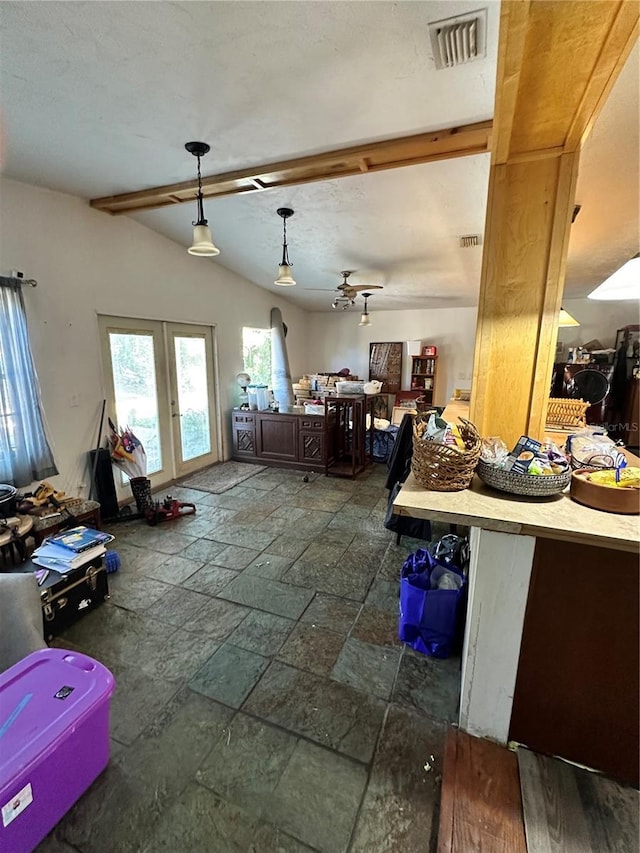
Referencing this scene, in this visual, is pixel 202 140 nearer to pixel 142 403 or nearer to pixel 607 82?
pixel 607 82

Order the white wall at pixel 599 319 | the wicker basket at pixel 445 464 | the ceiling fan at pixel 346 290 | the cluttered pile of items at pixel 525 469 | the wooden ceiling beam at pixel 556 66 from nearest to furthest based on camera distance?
the wooden ceiling beam at pixel 556 66 → the cluttered pile of items at pixel 525 469 → the wicker basket at pixel 445 464 → the ceiling fan at pixel 346 290 → the white wall at pixel 599 319

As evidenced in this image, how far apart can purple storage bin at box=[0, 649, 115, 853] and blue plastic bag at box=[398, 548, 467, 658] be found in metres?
1.40

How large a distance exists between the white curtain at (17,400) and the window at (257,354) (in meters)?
3.12

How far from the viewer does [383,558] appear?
2.89 meters

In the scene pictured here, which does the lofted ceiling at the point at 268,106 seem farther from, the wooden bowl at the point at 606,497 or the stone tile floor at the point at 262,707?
the stone tile floor at the point at 262,707

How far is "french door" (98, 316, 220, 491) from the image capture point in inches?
152

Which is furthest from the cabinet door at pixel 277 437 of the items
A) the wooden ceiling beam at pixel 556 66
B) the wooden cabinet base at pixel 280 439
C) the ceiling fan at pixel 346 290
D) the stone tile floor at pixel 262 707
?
the wooden ceiling beam at pixel 556 66

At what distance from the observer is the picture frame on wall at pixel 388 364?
25.8ft

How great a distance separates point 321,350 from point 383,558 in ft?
20.4

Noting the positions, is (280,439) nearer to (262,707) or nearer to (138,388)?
(138,388)

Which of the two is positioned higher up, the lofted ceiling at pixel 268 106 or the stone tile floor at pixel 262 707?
the lofted ceiling at pixel 268 106

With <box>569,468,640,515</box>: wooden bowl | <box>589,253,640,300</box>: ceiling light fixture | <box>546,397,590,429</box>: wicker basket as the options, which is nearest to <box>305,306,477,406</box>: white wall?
<box>546,397,590,429</box>: wicker basket

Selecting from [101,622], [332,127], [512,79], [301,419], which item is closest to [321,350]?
[301,419]

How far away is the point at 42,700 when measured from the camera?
1.28 m
